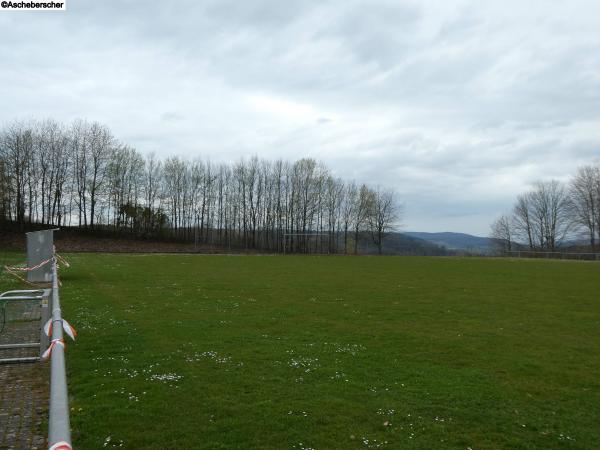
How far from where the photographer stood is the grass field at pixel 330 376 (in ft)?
17.9

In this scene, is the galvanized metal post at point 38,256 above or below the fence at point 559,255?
above

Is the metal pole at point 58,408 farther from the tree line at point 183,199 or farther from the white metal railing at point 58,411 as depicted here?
the tree line at point 183,199

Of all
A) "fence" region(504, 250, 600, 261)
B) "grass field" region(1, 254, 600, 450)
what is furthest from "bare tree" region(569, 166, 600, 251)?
"grass field" region(1, 254, 600, 450)

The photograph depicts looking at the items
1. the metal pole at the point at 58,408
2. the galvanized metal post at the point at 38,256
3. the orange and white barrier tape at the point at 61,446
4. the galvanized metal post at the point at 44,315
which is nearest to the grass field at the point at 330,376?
the galvanized metal post at the point at 44,315

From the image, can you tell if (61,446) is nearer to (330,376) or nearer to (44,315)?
(330,376)

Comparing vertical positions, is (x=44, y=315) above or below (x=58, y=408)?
below

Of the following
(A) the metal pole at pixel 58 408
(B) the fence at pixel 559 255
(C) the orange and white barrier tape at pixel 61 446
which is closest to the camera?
(C) the orange and white barrier tape at pixel 61 446

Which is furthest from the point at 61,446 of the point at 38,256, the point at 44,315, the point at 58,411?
the point at 38,256

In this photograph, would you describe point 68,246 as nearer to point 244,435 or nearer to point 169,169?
point 169,169

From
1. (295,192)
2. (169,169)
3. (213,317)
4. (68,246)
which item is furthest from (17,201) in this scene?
(213,317)

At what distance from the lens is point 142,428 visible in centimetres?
548

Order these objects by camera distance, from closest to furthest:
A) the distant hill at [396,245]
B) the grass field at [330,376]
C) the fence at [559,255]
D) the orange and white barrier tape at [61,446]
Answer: the orange and white barrier tape at [61,446] → the grass field at [330,376] → the fence at [559,255] → the distant hill at [396,245]

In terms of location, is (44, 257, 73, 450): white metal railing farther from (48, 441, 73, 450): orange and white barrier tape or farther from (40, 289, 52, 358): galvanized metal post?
(40, 289, 52, 358): galvanized metal post

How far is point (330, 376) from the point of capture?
25.1 feet
